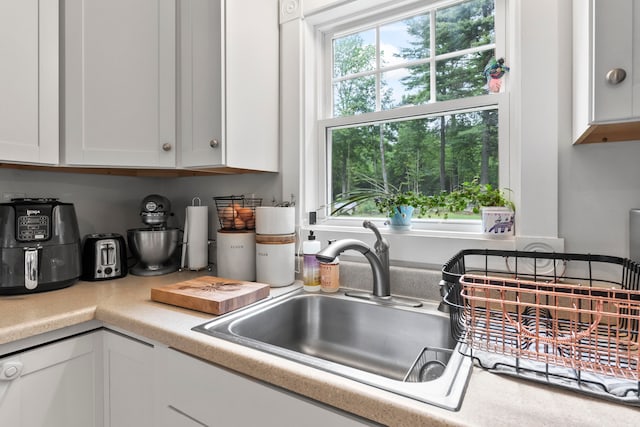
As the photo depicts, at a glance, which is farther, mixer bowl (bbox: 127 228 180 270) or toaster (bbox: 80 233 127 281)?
mixer bowl (bbox: 127 228 180 270)

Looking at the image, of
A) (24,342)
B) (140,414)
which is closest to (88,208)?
(24,342)

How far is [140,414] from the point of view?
0.98 metres

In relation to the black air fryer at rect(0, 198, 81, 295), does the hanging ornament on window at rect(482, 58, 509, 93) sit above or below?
above

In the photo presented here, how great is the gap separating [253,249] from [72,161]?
77 cm

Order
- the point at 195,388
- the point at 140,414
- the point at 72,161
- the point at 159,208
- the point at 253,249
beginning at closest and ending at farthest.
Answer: the point at 195,388 → the point at 140,414 → the point at 72,161 → the point at 253,249 → the point at 159,208

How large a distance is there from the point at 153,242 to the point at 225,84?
2.66 feet

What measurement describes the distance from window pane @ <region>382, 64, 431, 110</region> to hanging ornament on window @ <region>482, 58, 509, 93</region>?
0.23 m

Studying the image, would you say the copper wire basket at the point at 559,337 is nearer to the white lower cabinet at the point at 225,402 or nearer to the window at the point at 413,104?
the white lower cabinet at the point at 225,402

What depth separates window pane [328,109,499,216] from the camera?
1257mm

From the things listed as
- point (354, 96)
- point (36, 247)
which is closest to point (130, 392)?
point (36, 247)

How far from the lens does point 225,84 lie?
128 centimetres

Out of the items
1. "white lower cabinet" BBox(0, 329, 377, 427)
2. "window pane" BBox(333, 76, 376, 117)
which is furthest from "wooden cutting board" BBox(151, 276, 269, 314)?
"window pane" BBox(333, 76, 376, 117)

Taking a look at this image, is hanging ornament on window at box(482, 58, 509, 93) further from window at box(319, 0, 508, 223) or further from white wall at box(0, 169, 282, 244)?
white wall at box(0, 169, 282, 244)

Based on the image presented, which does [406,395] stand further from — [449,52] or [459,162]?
[449,52]
